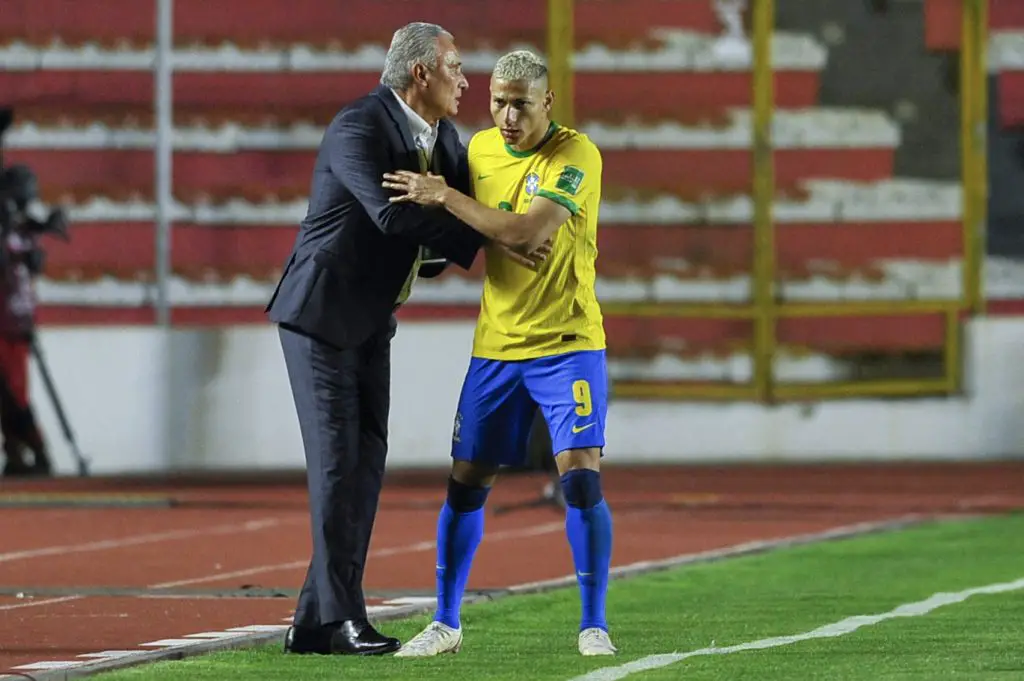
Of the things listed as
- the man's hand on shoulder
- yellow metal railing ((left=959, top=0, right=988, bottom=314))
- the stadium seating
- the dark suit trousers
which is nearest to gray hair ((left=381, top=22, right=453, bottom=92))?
the man's hand on shoulder

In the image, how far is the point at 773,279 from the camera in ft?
69.6

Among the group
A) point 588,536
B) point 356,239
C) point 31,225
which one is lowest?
point 31,225

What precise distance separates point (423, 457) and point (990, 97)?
17.7 ft

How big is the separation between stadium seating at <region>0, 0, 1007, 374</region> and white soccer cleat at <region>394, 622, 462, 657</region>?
12.7m

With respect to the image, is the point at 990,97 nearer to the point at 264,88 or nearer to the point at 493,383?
the point at 264,88

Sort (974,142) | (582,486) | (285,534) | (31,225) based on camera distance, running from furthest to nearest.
→ (974,142), (31,225), (285,534), (582,486)

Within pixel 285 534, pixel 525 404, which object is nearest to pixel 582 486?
pixel 525 404

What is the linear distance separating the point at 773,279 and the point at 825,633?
12.4 meters

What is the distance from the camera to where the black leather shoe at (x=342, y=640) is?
27.4 ft

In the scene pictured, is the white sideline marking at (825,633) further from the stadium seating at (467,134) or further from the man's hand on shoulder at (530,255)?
the stadium seating at (467,134)

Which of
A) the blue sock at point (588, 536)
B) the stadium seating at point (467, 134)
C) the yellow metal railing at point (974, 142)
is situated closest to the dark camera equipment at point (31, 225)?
the stadium seating at point (467, 134)

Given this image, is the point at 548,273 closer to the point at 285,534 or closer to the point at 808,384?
the point at 285,534

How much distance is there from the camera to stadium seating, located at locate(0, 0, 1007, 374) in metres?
21.2

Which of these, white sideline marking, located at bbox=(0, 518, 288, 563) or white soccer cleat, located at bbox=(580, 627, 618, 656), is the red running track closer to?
white sideline marking, located at bbox=(0, 518, 288, 563)
